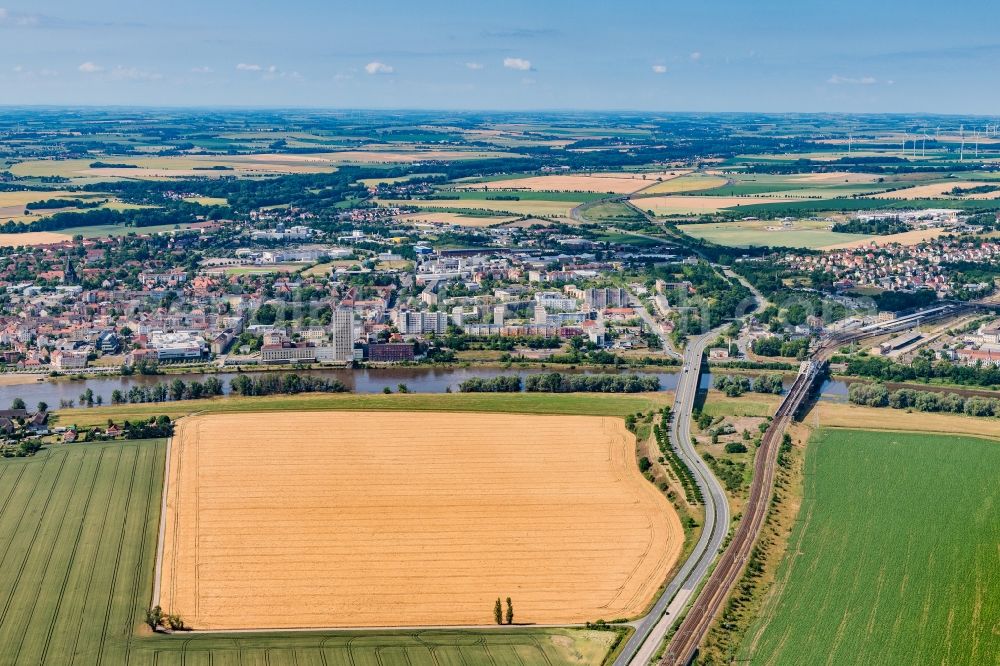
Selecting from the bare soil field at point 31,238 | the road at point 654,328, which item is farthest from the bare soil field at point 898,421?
the bare soil field at point 31,238

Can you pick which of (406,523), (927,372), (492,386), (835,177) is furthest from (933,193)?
(406,523)

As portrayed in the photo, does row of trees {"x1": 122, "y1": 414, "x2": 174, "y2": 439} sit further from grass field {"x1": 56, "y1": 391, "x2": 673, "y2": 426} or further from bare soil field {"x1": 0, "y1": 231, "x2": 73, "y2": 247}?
bare soil field {"x1": 0, "y1": 231, "x2": 73, "y2": 247}

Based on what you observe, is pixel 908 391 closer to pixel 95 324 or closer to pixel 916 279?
pixel 916 279

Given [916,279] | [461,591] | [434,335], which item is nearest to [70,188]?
[434,335]

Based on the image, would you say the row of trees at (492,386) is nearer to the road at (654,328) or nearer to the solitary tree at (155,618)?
the road at (654,328)

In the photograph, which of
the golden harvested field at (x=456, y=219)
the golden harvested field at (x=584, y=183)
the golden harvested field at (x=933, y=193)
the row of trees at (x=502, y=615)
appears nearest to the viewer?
the row of trees at (x=502, y=615)
